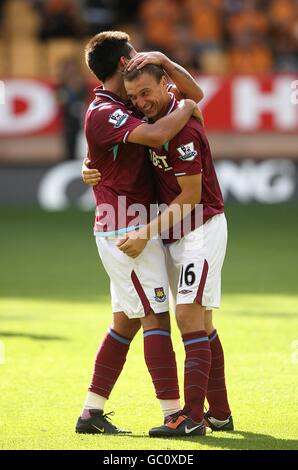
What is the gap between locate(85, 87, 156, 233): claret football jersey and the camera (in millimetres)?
5938

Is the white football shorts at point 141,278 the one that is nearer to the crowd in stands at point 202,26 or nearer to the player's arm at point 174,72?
the player's arm at point 174,72

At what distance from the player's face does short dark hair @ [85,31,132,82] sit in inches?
7.9

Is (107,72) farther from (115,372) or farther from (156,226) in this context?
(115,372)

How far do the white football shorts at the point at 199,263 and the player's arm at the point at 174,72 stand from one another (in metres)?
0.73

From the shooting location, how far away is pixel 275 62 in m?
20.5

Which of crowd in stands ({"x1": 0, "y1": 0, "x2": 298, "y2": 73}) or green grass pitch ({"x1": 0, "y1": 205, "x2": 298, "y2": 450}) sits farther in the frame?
crowd in stands ({"x1": 0, "y1": 0, "x2": 298, "y2": 73})

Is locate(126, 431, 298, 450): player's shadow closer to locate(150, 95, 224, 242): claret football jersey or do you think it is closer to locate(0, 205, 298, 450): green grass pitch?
locate(0, 205, 298, 450): green grass pitch

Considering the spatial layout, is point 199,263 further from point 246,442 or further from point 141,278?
point 246,442

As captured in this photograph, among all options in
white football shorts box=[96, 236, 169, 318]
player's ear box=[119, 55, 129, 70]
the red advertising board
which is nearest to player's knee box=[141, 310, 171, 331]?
white football shorts box=[96, 236, 169, 318]

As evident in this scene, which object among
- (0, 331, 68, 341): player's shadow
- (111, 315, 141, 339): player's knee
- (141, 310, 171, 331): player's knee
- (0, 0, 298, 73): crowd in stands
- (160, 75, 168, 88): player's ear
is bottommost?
(0, 331, 68, 341): player's shadow

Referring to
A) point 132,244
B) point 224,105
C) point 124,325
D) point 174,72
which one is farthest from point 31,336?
point 224,105

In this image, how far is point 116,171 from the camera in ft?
19.9
